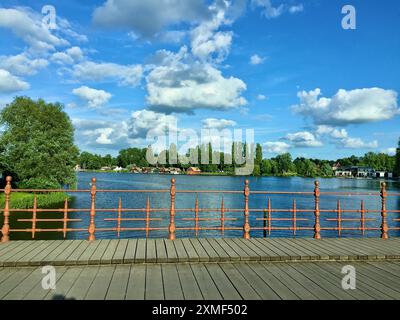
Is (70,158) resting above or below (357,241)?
above

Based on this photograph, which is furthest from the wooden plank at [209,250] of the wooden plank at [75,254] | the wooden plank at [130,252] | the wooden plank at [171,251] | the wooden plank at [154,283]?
the wooden plank at [75,254]

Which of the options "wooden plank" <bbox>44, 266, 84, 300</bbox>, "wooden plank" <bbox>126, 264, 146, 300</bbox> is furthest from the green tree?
"wooden plank" <bbox>126, 264, 146, 300</bbox>

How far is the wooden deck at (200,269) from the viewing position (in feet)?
16.2

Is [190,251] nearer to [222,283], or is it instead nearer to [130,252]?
[130,252]

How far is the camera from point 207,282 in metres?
5.39

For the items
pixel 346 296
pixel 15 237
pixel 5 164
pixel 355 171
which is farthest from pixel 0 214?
pixel 355 171

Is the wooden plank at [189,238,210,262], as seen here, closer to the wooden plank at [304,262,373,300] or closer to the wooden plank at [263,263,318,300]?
the wooden plank at [263,263,318,300]

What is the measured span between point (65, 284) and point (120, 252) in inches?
65.6

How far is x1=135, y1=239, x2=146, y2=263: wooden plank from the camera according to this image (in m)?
6.34

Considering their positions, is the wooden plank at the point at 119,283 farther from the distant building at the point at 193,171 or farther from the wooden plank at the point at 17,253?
the distant building at the point at 193,171

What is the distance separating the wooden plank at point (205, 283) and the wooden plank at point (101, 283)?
4.53 ft

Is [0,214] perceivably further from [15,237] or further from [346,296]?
[346,296]
